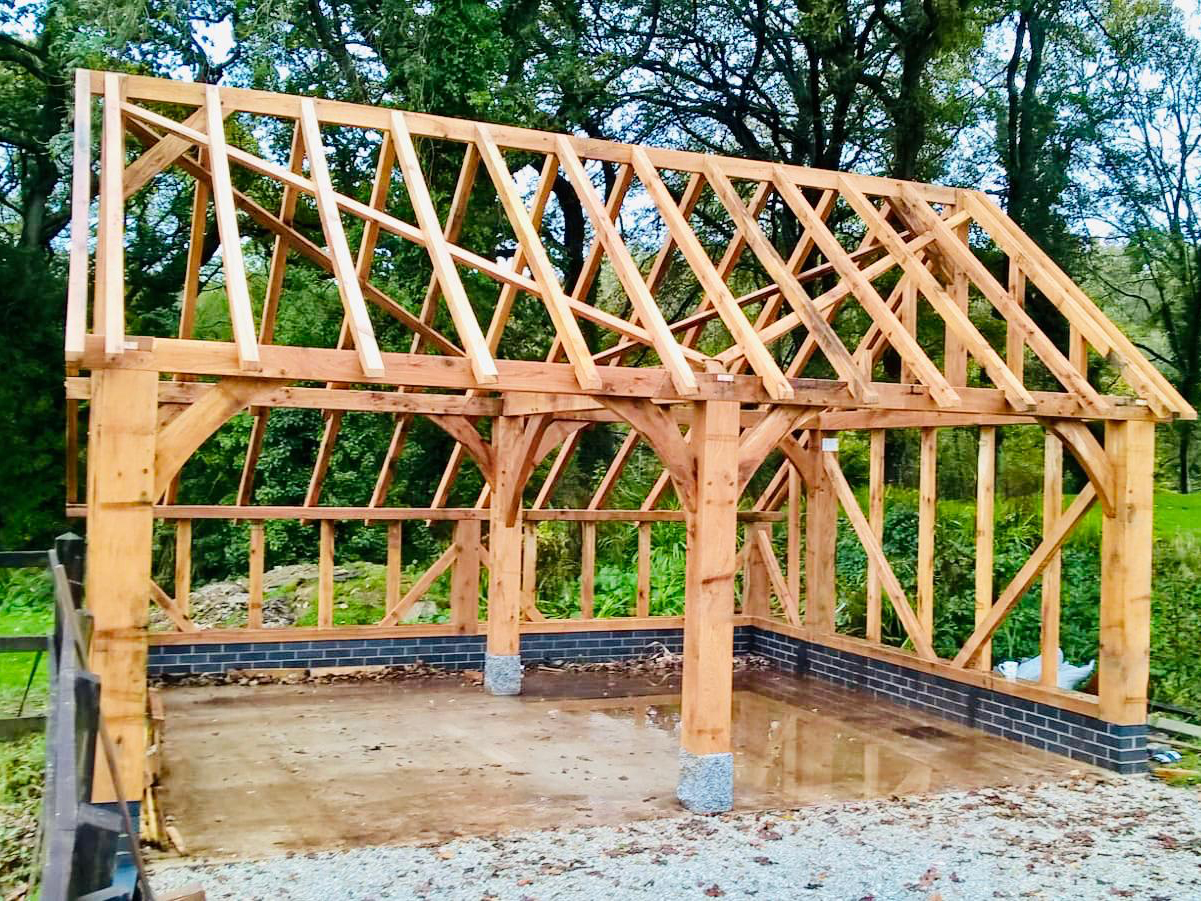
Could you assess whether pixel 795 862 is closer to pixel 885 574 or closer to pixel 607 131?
pixel 885 574

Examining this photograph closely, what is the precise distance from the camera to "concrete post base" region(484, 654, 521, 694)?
9789 millimetres

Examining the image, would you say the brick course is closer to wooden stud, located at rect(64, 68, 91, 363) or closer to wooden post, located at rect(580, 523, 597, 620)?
wooden post, located at rect(580, 523, 597, 620)

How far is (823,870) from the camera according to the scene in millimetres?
5516

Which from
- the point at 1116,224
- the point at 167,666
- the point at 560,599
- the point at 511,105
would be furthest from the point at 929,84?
the point at 167,666

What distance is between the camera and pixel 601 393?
6363mm

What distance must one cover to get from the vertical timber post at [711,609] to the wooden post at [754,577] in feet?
18.0

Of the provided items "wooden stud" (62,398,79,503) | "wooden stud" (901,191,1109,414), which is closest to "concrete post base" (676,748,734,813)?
"wooden stud" (901,191,1109,414)

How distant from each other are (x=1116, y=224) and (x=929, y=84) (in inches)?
136

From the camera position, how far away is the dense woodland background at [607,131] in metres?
12.7

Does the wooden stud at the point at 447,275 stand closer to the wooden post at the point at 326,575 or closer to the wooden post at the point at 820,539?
the wooden post at the point at 326,575

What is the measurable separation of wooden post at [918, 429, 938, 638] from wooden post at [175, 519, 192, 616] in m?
6.43

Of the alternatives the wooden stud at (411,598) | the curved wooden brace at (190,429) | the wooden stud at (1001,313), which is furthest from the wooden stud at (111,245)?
the wooden stud at (1001,313)

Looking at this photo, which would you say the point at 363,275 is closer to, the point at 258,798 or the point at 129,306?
the point at 258,798

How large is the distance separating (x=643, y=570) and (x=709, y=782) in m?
5.02
